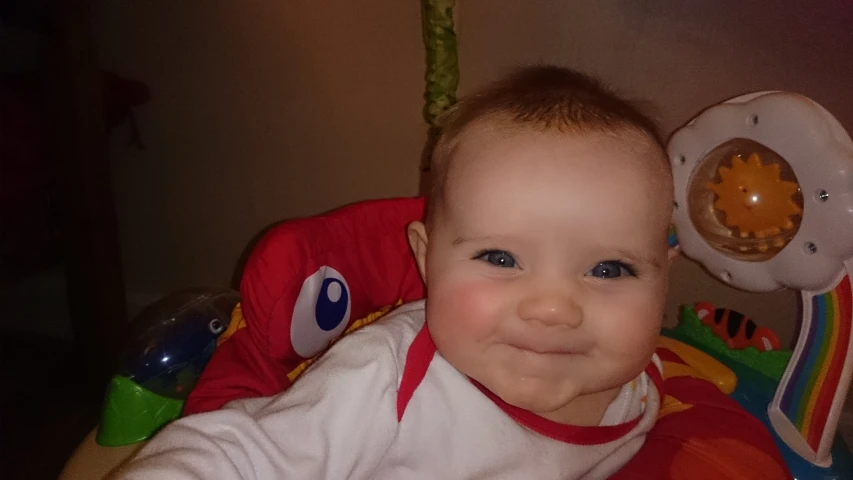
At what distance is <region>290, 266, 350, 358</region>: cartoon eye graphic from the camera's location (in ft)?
2.54

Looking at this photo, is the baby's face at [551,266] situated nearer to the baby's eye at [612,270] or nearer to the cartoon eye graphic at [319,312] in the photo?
the baby's eye at [612,270]

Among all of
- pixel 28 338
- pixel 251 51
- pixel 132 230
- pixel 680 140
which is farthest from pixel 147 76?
pixel 680 140

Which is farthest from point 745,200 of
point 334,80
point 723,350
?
point 334,80

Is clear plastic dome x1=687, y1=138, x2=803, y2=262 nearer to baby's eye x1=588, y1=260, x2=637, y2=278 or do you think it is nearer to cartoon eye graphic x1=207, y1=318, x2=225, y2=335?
baby's eye x1=588, y1=260, x2=637, y2=278

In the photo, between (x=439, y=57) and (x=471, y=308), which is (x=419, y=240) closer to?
(x=471, y=308)

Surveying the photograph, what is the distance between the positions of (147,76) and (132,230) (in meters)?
0.41

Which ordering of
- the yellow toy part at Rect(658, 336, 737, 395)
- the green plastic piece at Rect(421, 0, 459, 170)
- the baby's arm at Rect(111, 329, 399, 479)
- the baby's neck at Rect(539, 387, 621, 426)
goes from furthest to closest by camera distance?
the green plastic piece at Rect(421, 0, 459, 170), the yellow toy part at Rect(658, 336, 737, 395), the baby's neck at Rect(539, 387, 621, 426), the baby's arm at Rect(111, 329, 399, 479)

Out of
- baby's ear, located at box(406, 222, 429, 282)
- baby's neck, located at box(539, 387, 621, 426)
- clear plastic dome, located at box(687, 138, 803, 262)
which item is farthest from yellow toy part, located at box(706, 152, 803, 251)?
baby's ear, located at box(406, 222, 429, 282)

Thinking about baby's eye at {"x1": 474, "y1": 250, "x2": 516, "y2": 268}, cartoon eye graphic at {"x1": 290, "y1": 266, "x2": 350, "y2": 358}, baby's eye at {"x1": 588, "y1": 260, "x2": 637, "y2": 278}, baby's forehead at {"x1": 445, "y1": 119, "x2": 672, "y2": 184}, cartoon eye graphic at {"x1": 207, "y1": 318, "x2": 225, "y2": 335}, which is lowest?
cartoon eye graphic at {"x1": 207, "y1": 318, "x2": 225, "y2": 335}

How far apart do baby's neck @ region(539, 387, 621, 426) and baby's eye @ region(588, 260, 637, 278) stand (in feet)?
0.50

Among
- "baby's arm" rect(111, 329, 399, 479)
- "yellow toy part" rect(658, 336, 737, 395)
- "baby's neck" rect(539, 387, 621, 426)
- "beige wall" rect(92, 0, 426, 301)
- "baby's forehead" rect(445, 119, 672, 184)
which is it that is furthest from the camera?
"beige wall" rect(92, 0, 426, 301)

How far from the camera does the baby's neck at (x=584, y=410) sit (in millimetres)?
745

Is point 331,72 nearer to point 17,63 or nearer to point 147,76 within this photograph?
point 147,76

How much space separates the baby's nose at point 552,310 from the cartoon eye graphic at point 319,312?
256mm
